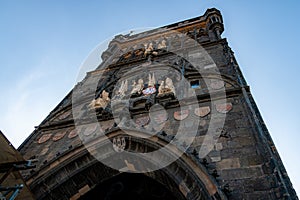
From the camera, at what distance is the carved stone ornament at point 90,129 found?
6.72 m

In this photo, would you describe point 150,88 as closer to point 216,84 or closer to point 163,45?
point 216,84

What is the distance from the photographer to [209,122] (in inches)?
227

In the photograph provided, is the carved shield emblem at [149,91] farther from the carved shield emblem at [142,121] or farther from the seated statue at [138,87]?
the carved shield emblem at [142,121]

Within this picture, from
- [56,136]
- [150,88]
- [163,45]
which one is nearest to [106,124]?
[56,136]

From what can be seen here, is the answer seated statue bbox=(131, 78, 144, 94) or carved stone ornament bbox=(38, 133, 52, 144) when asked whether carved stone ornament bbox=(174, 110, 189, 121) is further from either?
carved stone ornament bbox=(38, 133, 52, 144)

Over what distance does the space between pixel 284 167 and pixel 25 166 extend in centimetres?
371

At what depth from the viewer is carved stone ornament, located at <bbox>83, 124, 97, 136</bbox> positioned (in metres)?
6.72

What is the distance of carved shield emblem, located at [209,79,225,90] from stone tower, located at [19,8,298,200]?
0.11 feet

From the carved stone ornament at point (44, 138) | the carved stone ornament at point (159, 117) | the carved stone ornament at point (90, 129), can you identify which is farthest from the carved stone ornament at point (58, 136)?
the carved stone ornament at point (159, 117)

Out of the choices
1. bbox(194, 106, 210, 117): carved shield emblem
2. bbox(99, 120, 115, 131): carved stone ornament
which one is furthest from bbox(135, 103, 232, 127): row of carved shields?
bbox(99, 120, 115, 131): carved stone ornament

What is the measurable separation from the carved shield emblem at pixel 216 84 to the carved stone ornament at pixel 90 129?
302 cm

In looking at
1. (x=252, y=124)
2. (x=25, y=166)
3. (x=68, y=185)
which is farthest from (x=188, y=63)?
(x=25, y=166)

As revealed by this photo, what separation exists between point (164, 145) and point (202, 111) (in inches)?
58.2

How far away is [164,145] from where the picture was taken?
513 centimetres
